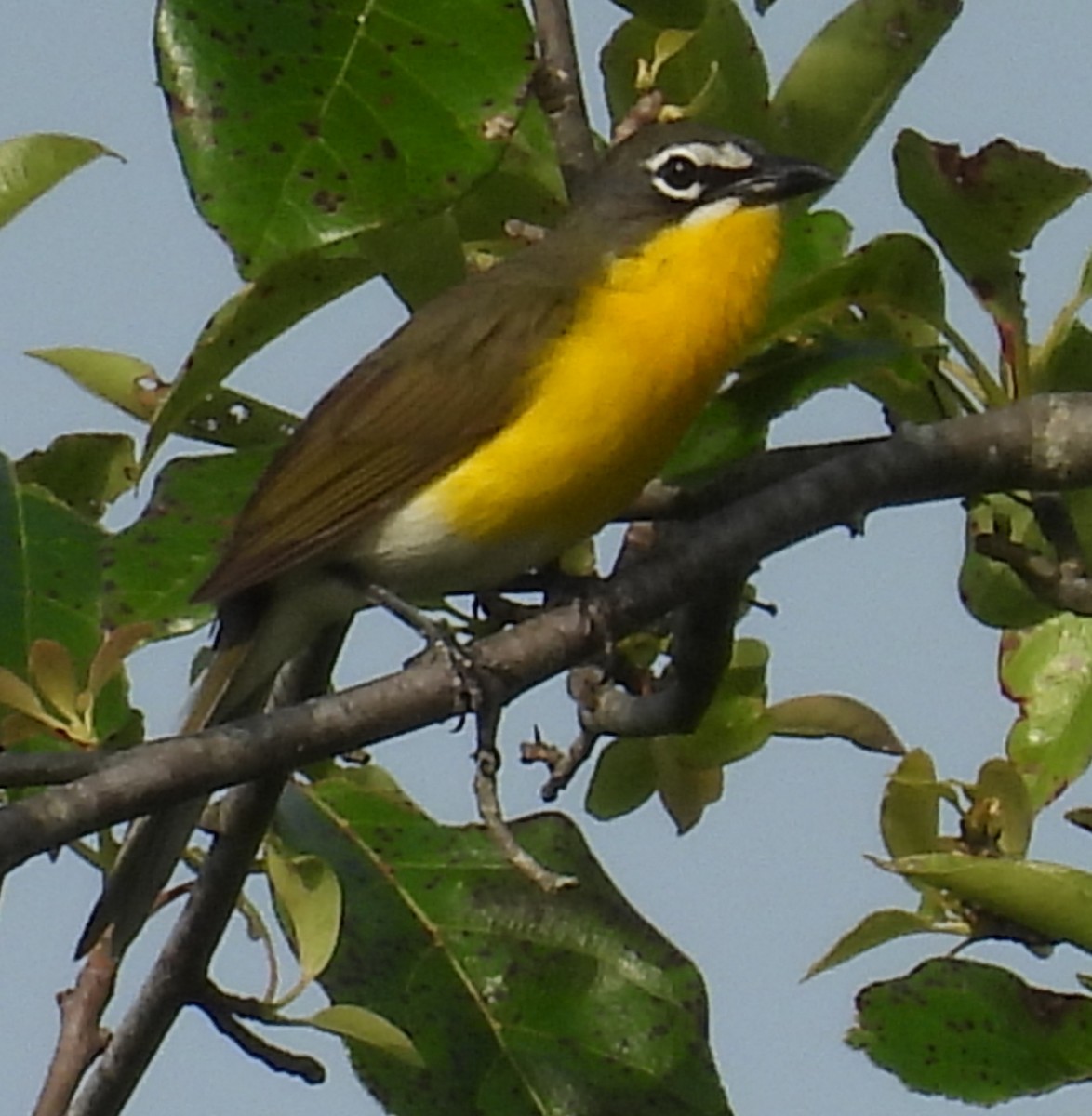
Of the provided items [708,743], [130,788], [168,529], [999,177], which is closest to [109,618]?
[168,529]

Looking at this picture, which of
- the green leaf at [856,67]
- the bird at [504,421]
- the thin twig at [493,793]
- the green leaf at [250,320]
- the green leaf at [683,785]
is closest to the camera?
the thin twig at [493,793]

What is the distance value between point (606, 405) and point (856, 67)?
58 centimetres

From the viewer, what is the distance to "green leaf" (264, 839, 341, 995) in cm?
220

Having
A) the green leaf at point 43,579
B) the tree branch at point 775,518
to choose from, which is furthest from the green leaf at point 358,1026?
the green leaf at point 43,579

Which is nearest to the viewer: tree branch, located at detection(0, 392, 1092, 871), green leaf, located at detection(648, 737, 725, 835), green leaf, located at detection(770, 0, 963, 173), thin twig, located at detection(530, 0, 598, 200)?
tree branch, located at detection(0, 392, 1092, 871)

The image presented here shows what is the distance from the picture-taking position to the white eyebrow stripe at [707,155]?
9.51ft

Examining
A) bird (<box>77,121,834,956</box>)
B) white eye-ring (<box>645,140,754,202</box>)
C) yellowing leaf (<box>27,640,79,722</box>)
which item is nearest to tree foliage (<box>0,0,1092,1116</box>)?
yellowing leaf (<box>27,640,79,722</box>)

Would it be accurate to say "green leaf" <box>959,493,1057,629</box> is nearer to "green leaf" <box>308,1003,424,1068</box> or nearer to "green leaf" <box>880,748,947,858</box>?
"green leaf" <box>880,748,947,858</box>

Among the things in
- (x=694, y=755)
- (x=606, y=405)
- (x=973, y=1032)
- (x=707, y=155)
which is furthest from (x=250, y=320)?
Answer: (x=707, y=155)

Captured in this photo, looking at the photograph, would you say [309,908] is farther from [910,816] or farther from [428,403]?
[428,403]

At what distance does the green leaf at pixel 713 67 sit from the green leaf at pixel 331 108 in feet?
1.76

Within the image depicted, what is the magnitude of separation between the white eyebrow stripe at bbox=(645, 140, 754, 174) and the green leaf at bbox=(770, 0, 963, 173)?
0.26 metres

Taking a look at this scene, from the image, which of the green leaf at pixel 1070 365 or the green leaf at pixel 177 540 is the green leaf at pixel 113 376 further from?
the green leaf at pixel 1070 365

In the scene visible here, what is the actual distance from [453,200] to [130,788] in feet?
1.92
